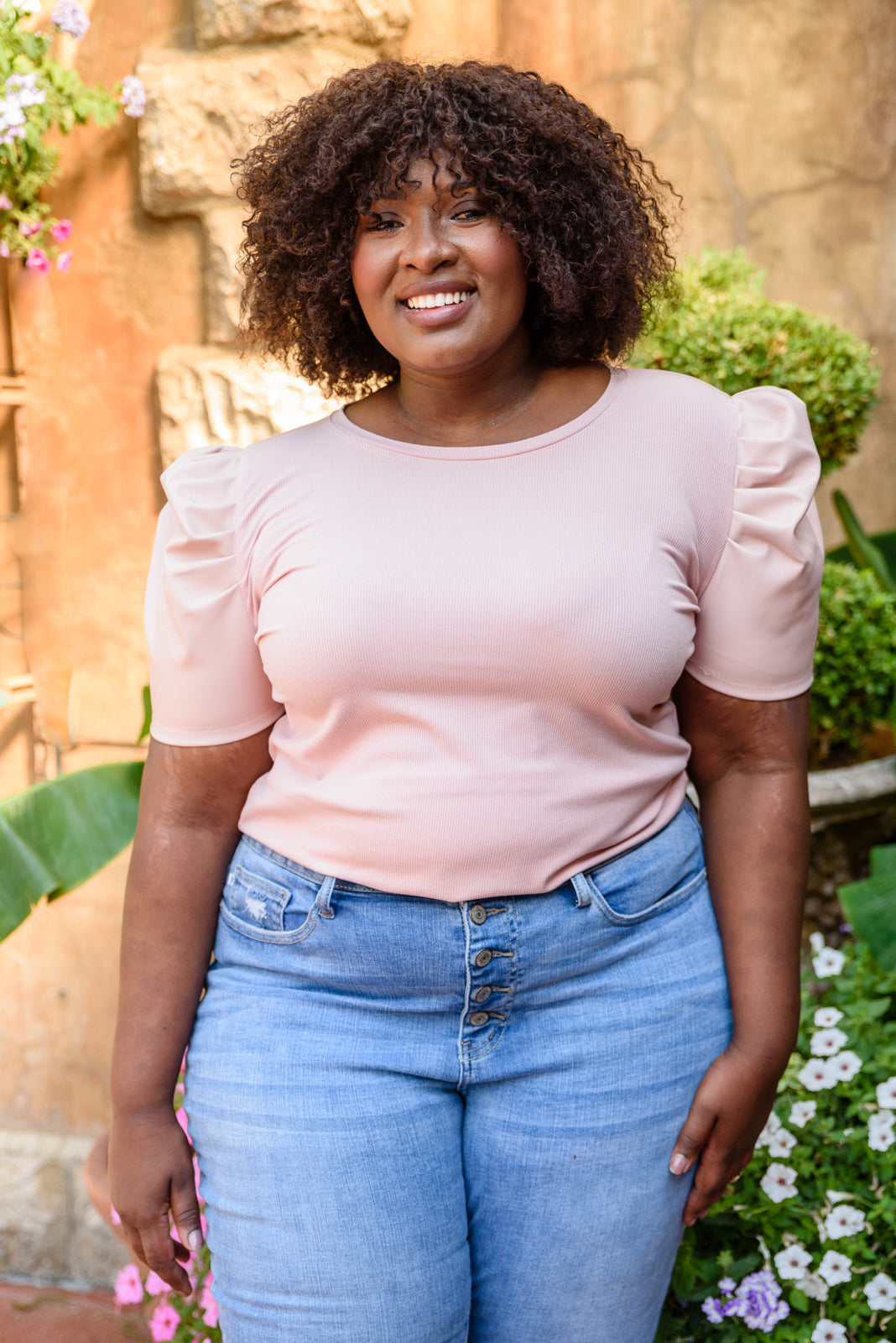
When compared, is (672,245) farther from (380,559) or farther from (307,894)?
(307,894)

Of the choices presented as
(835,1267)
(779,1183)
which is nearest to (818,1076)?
(779,1183)

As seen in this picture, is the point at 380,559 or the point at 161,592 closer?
the point at 380,559

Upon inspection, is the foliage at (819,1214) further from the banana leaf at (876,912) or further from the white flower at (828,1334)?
the banana leaf at (876,912)

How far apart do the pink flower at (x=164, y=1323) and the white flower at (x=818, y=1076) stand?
1289 mm

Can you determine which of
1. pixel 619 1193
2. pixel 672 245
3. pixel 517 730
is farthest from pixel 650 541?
pixel 672 245

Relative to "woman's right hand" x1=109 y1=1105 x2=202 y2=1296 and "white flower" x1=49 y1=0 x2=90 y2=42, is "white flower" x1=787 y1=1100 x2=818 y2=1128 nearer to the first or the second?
"woman's right hand" x1=109 y1=1105 x2=202 y2=1296

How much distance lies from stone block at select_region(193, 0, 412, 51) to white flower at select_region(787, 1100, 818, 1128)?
244 cm

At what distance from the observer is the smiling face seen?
153cm

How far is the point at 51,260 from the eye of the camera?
9.41ft

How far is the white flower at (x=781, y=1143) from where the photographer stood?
7.19 ft

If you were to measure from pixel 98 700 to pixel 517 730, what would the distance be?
1.83 m

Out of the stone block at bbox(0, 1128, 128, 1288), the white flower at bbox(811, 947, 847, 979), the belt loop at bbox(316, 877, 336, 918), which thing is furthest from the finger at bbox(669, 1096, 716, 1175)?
the stone block at bbox(0, 1128, 128, 1288)

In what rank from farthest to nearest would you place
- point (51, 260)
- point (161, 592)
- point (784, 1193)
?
point (51, 260) → point (784, 1193) → point (161, 592)

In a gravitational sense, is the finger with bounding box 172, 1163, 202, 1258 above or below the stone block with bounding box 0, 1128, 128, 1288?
above
